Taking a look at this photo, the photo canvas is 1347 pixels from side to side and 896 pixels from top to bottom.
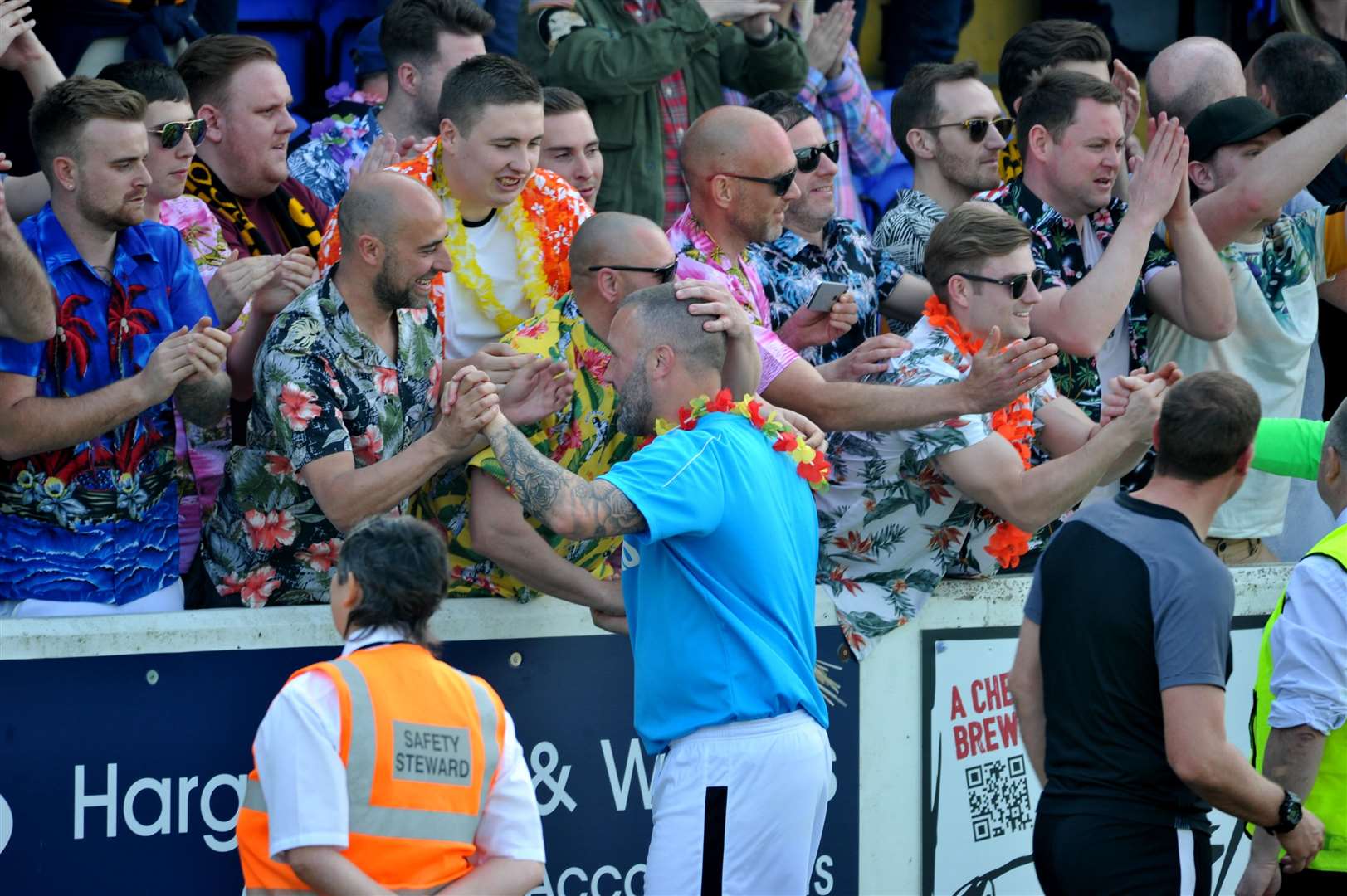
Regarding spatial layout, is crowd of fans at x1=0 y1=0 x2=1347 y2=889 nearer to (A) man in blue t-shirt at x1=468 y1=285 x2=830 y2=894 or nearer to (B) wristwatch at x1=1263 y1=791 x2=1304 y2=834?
(A) man in blue t-shirt at x1=468 y1=285 x2=830 y2=894

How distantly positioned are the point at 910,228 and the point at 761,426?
246cm

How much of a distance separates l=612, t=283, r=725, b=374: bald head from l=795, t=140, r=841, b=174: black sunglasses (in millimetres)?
2023

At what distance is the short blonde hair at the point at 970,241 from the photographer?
5.80 metres

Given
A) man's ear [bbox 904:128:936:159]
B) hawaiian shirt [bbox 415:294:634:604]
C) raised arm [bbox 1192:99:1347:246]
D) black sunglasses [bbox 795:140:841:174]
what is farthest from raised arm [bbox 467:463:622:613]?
raised arm [bbox 1192:99:1347:246]

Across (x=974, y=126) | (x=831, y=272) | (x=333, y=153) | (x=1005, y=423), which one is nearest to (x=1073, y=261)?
(x=974, y=126)

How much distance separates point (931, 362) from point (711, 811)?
1876 mm

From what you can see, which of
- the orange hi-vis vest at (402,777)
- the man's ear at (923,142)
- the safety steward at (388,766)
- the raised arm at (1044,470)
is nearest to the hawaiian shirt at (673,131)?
the man's ear at (923,142)

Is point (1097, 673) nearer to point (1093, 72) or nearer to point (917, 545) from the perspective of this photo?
point (917, 545)

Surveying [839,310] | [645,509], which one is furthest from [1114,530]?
[839,310]

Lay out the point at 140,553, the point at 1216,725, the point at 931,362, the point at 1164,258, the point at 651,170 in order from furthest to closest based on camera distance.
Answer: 1. the point at 651,170
2. the point at 1164,258
3. the point at 931,362
4. the point at 140,553
5. the point at 1216,725

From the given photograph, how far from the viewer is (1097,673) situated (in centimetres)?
441

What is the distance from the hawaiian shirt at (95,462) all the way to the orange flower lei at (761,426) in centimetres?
170

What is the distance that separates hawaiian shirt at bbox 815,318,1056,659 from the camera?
5.78 metres

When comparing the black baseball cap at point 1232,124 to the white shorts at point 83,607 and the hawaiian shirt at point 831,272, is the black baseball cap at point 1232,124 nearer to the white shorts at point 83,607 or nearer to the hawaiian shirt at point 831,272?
the hawaiian shirt at point 831,272
